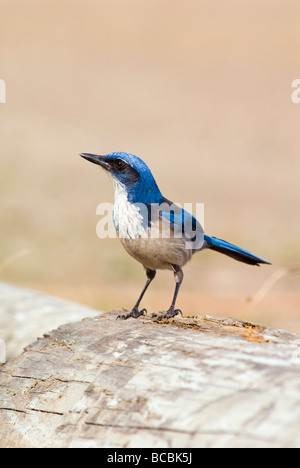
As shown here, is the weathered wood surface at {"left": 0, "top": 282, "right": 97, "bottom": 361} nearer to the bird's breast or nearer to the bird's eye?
the bird's breast

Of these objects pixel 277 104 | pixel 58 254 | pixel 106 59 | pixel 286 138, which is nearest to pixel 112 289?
pixel 58 254

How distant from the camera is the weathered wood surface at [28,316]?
5508 mm

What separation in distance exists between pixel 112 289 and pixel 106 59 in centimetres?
1542

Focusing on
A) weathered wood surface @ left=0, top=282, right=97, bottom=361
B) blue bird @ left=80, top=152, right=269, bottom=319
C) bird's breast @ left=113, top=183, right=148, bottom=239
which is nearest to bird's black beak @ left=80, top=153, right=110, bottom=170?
blue bird @ left=80, top=152, right=269, bottom=319

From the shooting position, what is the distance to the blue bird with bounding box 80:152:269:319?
4750 mm

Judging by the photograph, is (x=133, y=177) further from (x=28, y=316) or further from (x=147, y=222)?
(x=28, y=316)

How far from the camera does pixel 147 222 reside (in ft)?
15.7

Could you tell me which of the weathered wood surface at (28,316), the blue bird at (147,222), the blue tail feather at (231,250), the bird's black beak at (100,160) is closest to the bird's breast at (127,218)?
the blue bird at (147,222)

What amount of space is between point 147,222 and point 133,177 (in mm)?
337

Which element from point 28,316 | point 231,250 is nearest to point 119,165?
point 231,250

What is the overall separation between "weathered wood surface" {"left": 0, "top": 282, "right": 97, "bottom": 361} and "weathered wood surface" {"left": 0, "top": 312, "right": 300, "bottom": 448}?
128cm

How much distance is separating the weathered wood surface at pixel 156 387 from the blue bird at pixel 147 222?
654 millimetres

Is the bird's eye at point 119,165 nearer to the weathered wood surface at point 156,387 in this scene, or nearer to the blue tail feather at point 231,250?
the blue tail feather at point 231,250
